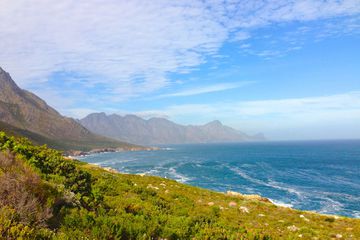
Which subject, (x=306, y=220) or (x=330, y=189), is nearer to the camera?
(x=306, y=220)

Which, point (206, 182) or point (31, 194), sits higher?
point (31, 194)

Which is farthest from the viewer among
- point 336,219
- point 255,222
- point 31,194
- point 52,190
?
point 336,219

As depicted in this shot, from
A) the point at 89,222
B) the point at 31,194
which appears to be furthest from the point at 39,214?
the point at 89,222

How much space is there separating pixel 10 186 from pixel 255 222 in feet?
43.1

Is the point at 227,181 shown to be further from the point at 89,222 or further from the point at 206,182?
the point at 89,222

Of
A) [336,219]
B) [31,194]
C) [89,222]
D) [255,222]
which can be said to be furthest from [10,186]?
[336,219]

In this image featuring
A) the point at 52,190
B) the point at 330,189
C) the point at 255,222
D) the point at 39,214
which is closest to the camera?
the point at 39,214

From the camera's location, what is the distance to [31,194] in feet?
26.5

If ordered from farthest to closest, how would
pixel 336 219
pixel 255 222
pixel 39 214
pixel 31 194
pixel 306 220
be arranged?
1. pixel 336 219
2. pixel 306 220
3. pixel 255 222
4. pixel 31 194
5. pixel 39 214

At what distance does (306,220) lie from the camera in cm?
1823

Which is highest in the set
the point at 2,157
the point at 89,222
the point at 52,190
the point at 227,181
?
the point at 2,157

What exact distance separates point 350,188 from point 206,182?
4234 cm

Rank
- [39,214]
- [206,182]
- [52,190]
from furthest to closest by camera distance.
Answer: [206,182]
[52,190]
[39,214]

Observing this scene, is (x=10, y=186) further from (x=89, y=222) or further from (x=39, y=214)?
(x=89, y=222)
